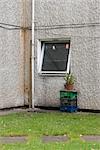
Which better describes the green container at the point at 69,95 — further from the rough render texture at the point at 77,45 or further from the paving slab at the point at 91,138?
the paving slab at the point at 91,138

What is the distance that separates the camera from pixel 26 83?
14641 mm

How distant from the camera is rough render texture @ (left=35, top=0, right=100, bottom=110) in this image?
13.3m

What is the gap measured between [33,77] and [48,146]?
639 centimetres

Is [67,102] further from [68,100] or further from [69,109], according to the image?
[69,109]

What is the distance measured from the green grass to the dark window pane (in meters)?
1.77

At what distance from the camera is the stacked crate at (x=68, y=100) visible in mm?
13344

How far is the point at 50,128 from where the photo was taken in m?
10.0

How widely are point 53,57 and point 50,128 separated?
15.3 ft

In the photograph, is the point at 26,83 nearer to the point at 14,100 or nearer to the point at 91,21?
the point at 14,100

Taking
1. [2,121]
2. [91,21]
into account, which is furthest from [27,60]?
[2,121]

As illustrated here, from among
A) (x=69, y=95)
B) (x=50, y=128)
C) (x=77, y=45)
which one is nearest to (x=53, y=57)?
(x=77, y=45)

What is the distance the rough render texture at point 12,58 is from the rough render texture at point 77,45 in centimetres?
54

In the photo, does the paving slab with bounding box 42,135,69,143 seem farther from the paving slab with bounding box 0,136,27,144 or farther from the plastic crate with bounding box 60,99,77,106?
the plastic crate with bounding box 60,99,77,106

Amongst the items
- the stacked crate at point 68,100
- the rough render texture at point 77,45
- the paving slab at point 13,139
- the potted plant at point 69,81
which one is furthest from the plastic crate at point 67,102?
the paving slab at point 13,139
